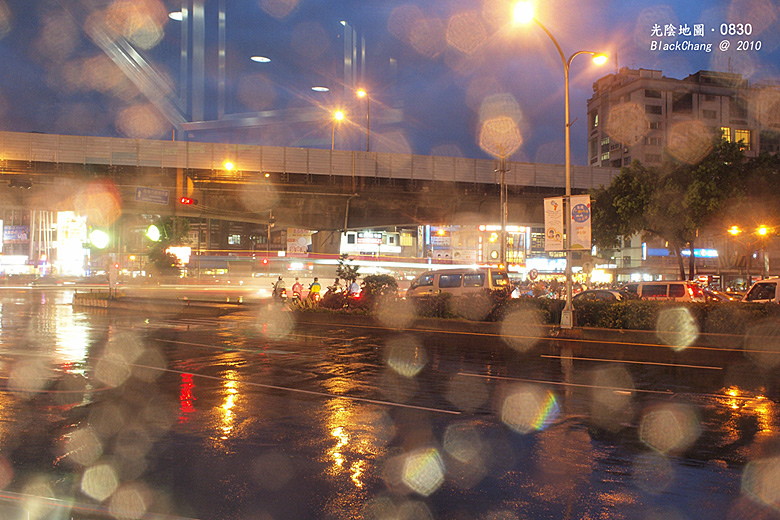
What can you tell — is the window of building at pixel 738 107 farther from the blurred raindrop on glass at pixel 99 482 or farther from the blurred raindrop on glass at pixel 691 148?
the blurred raindrop on glass at pixel 99 482

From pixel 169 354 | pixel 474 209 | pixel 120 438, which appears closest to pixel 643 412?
pixel 120 438

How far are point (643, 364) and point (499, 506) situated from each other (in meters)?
10.1

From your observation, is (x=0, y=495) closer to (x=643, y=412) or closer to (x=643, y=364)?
(x=643, y=412)

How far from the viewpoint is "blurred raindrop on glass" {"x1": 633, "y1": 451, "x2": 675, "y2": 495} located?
223 inches

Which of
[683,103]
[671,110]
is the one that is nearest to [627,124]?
[671,110]

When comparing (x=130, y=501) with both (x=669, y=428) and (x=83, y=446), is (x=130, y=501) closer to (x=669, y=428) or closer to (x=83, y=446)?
(x=83, y=446)

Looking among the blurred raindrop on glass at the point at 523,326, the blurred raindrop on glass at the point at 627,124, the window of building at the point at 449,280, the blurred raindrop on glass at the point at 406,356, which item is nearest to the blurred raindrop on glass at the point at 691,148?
the window of building at the point at 449,280

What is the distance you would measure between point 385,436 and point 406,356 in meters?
7.66

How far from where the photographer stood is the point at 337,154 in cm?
3472

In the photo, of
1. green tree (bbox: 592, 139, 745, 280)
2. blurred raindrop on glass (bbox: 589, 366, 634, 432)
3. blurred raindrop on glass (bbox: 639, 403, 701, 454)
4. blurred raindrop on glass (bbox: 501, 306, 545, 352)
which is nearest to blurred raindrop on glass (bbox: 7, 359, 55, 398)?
blurred raindrop on glass (bbox: 589, 366, 634, 432)

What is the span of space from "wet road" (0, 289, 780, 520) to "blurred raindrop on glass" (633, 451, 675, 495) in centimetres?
3

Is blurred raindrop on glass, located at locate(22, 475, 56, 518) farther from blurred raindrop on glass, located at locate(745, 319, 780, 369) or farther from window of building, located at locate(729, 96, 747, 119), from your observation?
window of building, located at locate(729, 96, 747, 119)

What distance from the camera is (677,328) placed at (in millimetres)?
→ 16922

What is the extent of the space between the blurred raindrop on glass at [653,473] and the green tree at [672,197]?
26147mm
